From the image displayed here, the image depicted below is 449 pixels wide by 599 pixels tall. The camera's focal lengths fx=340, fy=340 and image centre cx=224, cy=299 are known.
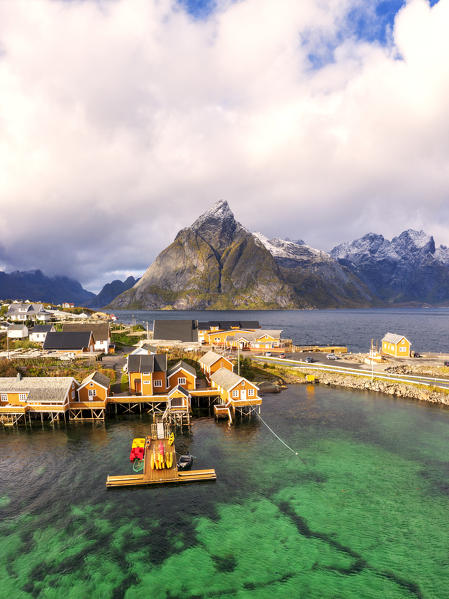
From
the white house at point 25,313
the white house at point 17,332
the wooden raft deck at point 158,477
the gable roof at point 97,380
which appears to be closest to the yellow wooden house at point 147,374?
the gable roof at point 97,380

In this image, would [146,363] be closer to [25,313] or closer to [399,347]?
[399,347]

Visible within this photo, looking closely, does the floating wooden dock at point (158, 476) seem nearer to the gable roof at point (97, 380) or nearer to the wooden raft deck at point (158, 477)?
the wooden raft deck at point (158, 477)

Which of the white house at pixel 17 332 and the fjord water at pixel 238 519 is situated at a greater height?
the white house at pixel 17 332

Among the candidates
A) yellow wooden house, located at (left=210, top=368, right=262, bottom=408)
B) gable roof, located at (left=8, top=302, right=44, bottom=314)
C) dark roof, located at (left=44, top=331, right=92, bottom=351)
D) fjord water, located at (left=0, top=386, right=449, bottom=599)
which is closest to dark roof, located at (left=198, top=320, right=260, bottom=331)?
dark roof, located at (left=44, top=331, right=92, bottom=351)

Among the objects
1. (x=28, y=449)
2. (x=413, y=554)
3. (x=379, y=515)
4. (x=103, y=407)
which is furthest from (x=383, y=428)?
(x=28, y=449)

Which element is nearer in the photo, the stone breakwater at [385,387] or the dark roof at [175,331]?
the stone breakwater at [385,387]

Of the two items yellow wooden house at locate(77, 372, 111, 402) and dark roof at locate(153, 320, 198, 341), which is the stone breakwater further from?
dark roof at locate(153, 320, 198, 341)
